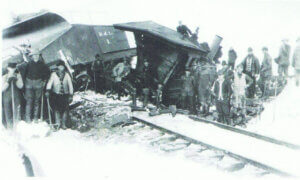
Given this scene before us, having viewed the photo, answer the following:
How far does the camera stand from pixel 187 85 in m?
8.07

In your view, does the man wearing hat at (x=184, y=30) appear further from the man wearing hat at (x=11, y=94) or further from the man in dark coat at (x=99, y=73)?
the man wearing hat at (x=11, y=94)

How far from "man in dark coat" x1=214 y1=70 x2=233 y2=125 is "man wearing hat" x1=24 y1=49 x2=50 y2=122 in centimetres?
390

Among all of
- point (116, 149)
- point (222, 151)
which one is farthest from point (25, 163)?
point (222, 151)

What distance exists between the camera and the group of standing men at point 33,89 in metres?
6.28

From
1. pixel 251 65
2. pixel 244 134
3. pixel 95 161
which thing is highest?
pixel 251 65

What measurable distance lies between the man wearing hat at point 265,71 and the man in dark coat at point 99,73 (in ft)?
16.1

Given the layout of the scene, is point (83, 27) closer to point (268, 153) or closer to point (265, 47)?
point (265, 47)

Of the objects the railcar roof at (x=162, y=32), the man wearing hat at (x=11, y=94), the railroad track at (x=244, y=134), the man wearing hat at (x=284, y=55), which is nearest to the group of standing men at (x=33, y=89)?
the man wearing hat at (x=11, y=94)

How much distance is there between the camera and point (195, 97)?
26.8 feet

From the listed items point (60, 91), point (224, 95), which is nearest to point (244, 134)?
point (224, 95)

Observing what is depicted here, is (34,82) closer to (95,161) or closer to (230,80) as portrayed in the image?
(95,161)

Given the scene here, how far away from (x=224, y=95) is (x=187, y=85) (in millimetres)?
1223

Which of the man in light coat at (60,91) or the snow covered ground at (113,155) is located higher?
the man in light coat at (60,91)

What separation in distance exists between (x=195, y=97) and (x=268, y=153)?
333 centimetres
